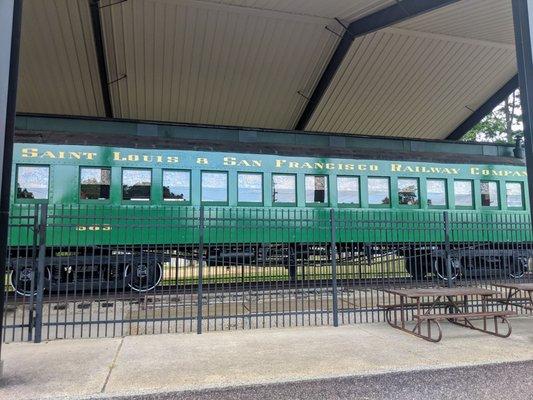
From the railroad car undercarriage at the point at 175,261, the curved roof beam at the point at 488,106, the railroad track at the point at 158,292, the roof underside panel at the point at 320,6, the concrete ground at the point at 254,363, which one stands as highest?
the roof underside panel at the point at 320,6

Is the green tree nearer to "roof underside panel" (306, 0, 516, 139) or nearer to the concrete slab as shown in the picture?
"roof underside panel" (306, 0, 516, 139)

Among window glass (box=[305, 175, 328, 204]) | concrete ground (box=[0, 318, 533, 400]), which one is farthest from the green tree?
concrete ground (box=[0, 318, 533, 400])

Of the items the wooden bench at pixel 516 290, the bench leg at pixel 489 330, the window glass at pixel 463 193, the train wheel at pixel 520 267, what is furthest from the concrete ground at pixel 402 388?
the train wheel at pixel 520 267

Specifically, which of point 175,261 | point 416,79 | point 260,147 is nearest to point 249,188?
point 260,147

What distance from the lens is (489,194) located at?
12000 mm

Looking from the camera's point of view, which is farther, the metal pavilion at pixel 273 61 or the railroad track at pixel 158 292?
the metal pavilion at pixel 273 61

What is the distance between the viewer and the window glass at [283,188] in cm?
1035

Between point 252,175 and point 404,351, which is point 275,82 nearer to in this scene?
point 252,175

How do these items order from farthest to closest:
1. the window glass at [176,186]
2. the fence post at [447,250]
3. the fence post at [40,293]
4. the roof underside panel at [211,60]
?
1. the roof underside panel at [211,60]
2. the window glass at [176,186]
3. the fence post at [447,250]
4. the fence post at [40,293]

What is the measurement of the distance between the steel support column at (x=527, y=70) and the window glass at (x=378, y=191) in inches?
207

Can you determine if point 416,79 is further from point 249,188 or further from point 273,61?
point 249,188

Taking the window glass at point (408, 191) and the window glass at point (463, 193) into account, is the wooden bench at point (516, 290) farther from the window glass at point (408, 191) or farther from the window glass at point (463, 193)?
the window glass at point (463, 193)

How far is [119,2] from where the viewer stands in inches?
533

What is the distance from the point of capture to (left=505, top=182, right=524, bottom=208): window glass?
12.2 m
